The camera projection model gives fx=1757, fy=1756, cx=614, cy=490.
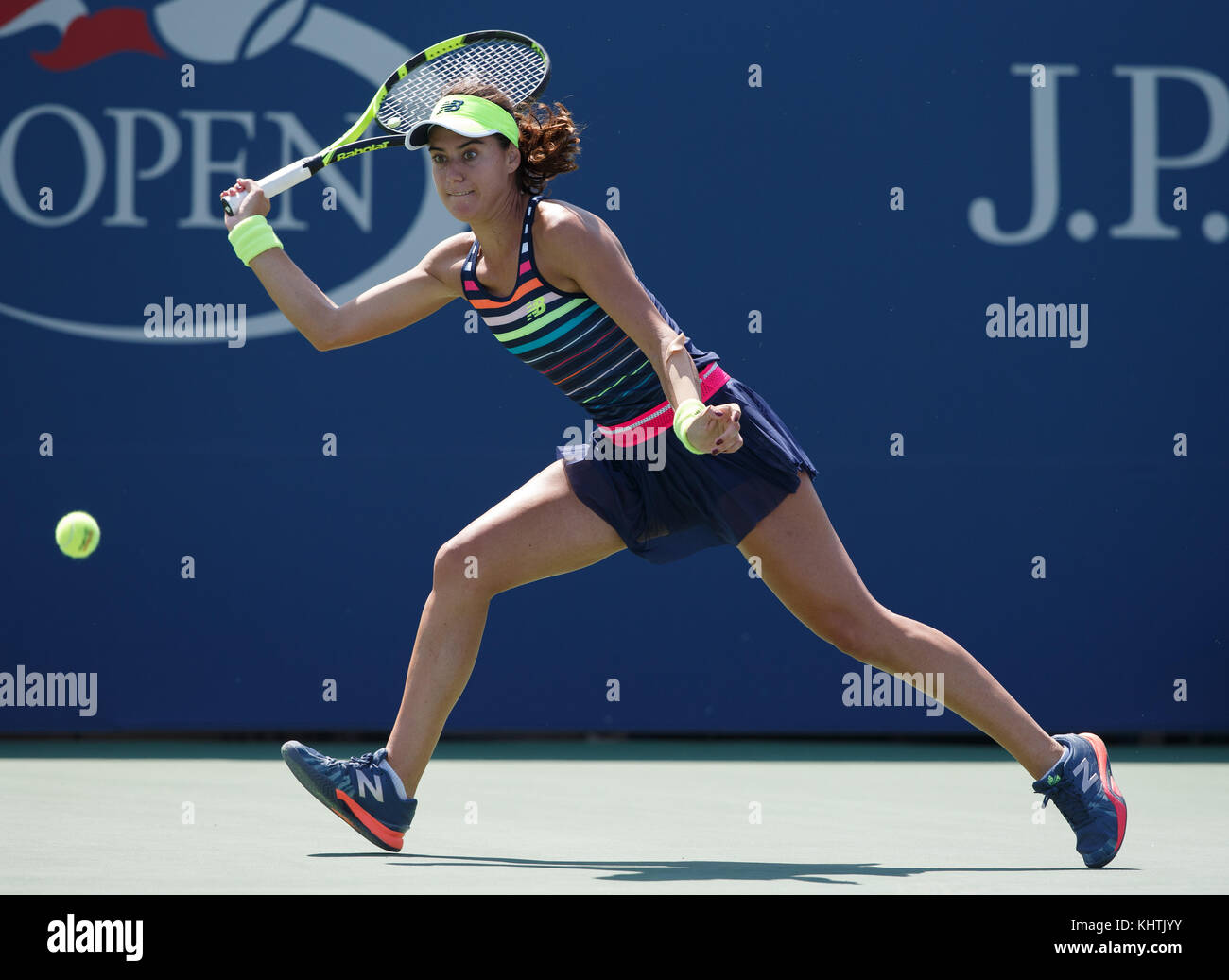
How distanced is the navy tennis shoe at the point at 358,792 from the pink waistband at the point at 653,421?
85cm

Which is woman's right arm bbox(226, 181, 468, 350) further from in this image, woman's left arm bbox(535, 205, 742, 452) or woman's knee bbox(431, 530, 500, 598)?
woman's knee bbox(431, 530, 500, 598)

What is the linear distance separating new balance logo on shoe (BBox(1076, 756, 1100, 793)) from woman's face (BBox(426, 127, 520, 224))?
1663mm

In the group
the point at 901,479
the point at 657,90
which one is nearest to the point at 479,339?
the point at 657,90

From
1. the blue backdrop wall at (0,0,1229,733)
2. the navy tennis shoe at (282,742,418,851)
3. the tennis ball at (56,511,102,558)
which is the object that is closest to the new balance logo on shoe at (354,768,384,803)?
the navy tennis shoe at (282,742,418,851)

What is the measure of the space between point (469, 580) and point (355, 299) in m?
0.68

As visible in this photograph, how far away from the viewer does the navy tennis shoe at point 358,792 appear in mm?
3502

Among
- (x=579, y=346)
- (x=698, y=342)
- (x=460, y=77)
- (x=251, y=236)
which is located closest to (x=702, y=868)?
(x=579, y=346)

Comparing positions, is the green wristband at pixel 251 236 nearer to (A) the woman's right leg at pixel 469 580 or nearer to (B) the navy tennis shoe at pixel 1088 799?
(A) the woman's right leg at pixel 469 580

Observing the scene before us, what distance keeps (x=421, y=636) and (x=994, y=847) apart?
53.7 inches

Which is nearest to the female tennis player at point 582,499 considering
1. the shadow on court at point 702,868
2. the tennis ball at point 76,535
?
the shadow on court at point 702,868

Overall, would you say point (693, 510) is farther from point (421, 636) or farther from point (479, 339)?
point (479, 339)

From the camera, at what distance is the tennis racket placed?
13.0ft

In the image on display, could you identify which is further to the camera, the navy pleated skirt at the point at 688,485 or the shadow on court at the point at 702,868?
the navy pleated skirt at the point at 688,485

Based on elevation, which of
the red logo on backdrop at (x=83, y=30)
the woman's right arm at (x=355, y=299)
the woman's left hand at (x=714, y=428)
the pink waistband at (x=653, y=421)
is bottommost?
the woman's left hand at (x=714, y=428)
